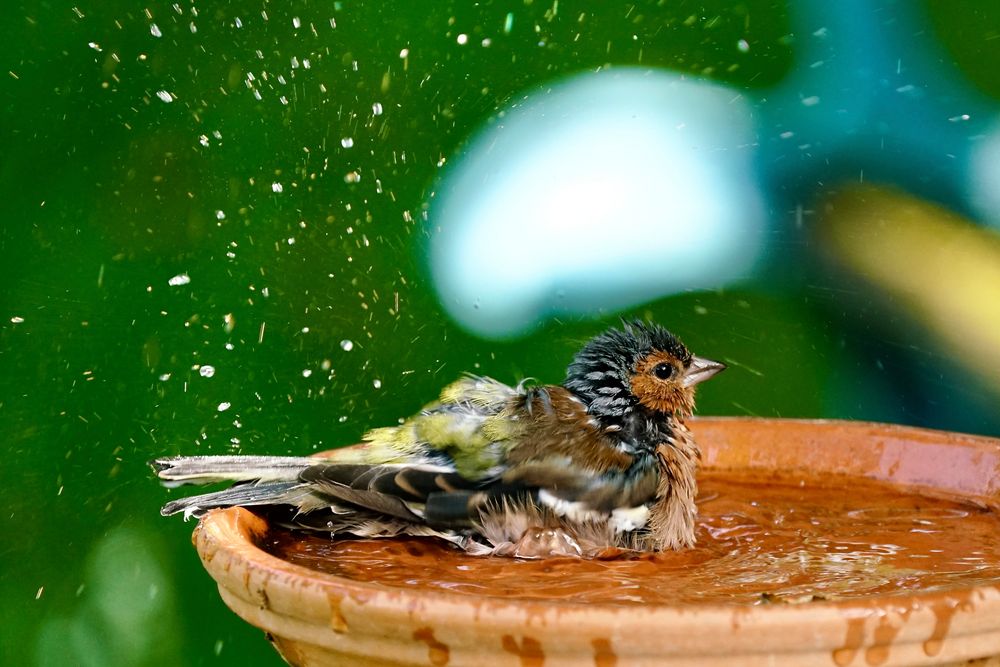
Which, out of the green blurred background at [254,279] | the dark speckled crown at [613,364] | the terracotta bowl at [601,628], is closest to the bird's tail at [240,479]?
the terracotta bowl at [601,628]

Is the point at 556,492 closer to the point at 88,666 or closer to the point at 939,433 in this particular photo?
the point at 939,433

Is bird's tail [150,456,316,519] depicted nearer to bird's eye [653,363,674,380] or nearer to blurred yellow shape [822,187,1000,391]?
bird's eye [653,363,674,380]

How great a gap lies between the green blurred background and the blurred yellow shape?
0.20 feet

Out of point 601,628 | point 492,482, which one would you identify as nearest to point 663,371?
point 492,482

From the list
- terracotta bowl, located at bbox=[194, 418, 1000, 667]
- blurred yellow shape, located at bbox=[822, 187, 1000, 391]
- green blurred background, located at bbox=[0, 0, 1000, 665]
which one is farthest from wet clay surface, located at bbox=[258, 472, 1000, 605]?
green blurred background, located at bbox=[0, 0, 1000, 665]

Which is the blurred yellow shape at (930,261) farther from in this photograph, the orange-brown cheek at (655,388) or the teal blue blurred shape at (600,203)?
the orange-brown cheek at (655,388)

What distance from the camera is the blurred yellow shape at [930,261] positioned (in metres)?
3.74

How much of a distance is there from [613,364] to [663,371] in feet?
0.38

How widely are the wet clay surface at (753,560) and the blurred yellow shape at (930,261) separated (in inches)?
54.3

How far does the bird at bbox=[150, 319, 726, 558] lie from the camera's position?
2.12 m

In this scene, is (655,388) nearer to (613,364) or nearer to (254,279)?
(613,364)

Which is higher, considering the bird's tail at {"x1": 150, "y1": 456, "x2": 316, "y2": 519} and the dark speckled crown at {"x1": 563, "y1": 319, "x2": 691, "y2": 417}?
the dark speckled crown at {"x1": 563, "y1": 319, "x2": 691, "y2": 417}

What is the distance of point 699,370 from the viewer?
8.36 feet

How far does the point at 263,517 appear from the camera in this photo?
2.15 m
